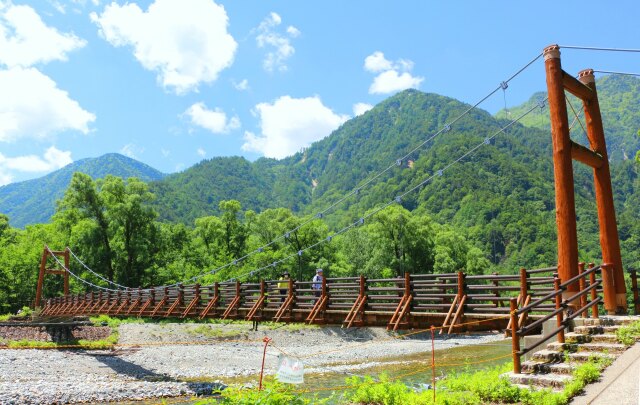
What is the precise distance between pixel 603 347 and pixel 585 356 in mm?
435

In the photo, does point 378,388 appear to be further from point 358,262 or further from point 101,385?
point 358,262

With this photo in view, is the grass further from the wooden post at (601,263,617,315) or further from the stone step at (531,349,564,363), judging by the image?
the wooden post at (601,263,617,315)

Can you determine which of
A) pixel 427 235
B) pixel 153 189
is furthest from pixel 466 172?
pixel 153 189

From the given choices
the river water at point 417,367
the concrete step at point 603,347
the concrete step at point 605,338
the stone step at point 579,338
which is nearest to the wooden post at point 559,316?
the stone step at point 579,338

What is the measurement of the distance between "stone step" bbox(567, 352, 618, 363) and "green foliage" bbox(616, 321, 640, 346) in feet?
1.51

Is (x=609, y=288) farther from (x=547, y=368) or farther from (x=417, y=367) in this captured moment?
(x=417, y=367)

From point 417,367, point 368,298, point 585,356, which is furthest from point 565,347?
point 417,367

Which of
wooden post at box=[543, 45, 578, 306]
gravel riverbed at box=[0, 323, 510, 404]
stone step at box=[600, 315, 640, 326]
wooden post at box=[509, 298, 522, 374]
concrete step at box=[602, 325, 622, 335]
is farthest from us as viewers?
gravel riverbed at box=[0, 323, 510, 404]

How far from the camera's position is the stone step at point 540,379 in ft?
21.6

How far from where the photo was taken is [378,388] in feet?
32.0

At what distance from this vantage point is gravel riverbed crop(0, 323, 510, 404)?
1527cm

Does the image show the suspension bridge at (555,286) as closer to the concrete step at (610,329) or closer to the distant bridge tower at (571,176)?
the distant bridge tower at (571,176)

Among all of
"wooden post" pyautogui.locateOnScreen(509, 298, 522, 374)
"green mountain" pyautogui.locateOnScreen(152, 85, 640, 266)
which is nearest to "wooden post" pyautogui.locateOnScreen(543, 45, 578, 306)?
"wooden post" pyautogui.locateOnScreen(509, 298, 522, 374)

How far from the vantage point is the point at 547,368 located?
7160 mm
